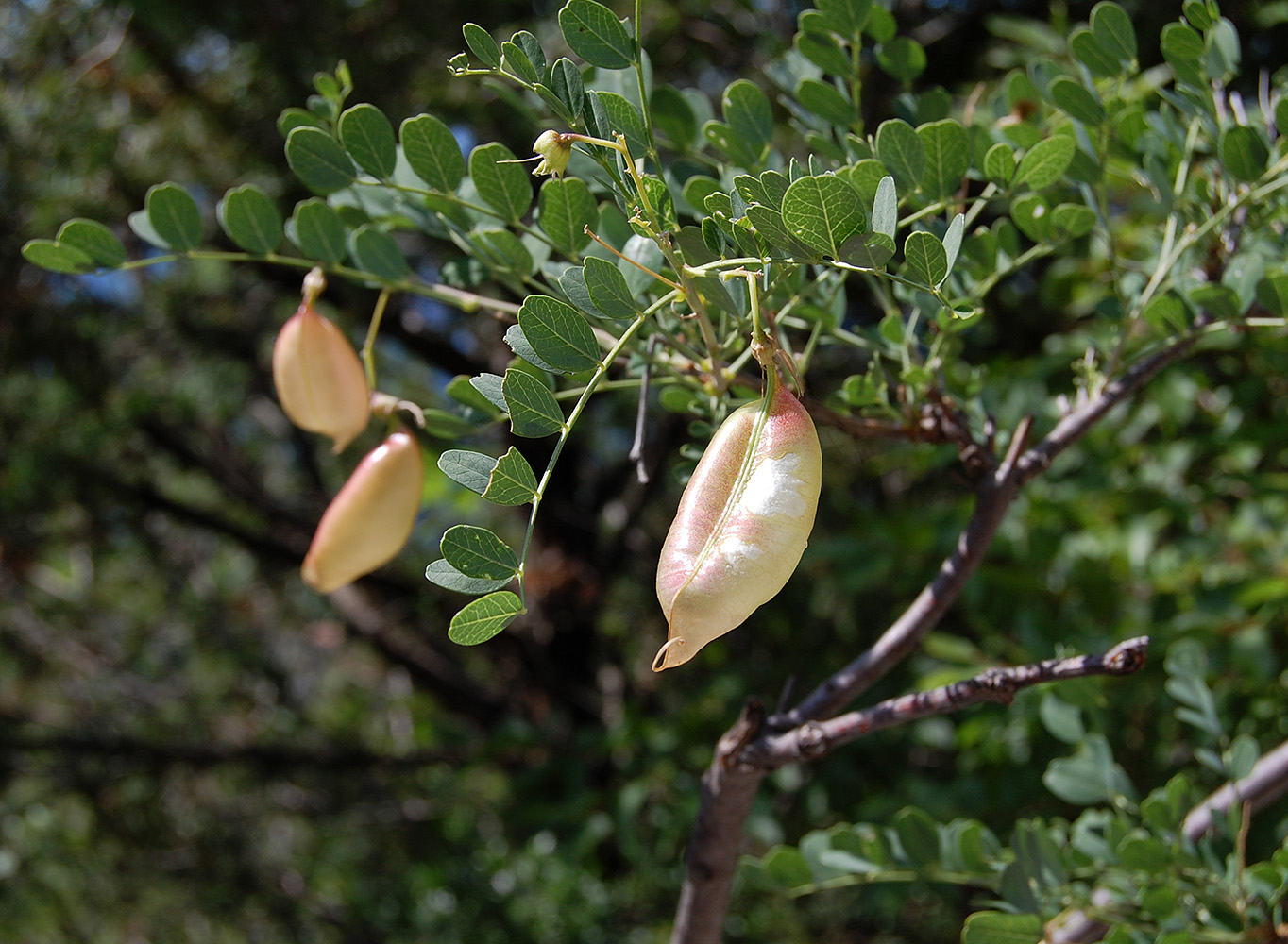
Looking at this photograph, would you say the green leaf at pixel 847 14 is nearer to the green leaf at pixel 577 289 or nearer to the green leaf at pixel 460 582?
the green leaf at pixel 577 289

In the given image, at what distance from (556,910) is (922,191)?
1.34 meters

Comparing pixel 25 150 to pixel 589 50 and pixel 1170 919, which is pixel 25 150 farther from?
pixel 1170 919

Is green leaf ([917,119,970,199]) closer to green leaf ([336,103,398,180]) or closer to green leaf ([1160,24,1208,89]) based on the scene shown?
green leaf ([1160,24,1208,89])

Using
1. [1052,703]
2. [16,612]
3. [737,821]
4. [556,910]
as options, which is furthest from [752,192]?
[16,612]

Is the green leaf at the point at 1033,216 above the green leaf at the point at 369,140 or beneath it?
beneath

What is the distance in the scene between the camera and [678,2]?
5.83ft

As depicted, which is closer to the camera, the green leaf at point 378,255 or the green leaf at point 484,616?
the green leaf at point 484,616

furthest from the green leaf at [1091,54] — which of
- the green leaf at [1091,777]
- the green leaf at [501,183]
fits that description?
the green leaf at [1091,777]

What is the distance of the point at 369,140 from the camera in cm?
54

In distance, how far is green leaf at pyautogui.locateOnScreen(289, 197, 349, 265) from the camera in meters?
0.56

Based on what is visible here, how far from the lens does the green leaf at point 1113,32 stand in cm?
57

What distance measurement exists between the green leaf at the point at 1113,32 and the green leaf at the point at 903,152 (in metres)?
0.17

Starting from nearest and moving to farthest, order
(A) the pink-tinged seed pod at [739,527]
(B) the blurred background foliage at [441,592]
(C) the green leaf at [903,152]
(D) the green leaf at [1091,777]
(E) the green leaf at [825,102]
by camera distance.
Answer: (A) the pink-tinged seed pod at [739,527] < (C) the green leaf at [903,152] < (E) the green leaf at [825,102] < (D) the green leaf at [1091,777] < (B) the blurred background foliage at [441,592]

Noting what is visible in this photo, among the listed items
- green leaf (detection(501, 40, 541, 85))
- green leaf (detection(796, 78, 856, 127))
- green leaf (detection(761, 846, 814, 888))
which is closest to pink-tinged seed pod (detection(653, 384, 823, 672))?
green leaf (detection(501, 40, 541, 85))
